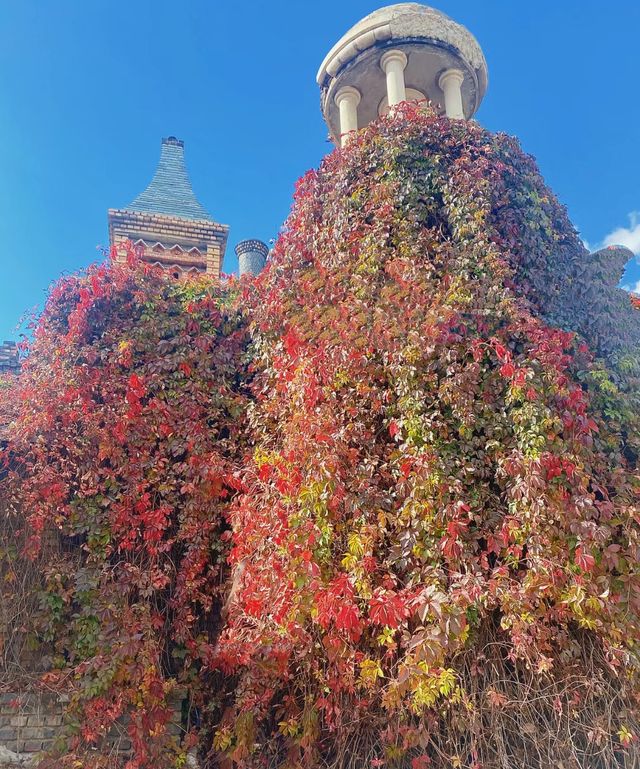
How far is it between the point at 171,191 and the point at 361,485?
11.5 m

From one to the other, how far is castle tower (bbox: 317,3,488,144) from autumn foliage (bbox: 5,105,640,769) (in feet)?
8.38

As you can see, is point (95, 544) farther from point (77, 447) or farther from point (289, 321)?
point (289, 321)

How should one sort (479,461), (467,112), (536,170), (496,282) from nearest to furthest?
1. (479,461)
2. (496,282)
3. (536,170)
4. (467,112)

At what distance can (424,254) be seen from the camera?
564 cm

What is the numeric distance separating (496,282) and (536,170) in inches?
88.2

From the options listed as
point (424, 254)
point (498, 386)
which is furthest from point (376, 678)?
point (424, 254)

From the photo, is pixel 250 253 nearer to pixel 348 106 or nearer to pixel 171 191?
pixel 171 191

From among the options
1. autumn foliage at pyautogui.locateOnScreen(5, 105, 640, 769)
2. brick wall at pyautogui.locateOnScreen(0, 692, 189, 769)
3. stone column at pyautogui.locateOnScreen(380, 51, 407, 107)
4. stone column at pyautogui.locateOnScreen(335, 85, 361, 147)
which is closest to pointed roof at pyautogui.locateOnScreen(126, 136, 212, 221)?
stone column at pyautogui.locateOnScreen(335, 85, 361, 147)

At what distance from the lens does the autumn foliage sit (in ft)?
12.7

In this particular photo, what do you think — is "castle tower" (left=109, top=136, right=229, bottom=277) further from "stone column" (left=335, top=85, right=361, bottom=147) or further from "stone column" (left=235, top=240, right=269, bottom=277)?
"stone column" (left=335, top=85, right=361, bottom=147)

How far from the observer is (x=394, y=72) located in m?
8.57

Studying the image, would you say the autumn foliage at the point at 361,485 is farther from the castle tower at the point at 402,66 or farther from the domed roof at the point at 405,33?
the domed roof at the point at 405,33

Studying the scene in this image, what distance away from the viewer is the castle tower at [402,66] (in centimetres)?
866

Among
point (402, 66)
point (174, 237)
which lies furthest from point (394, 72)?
point (174, 237)
